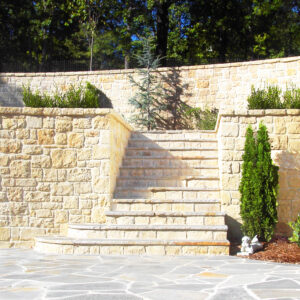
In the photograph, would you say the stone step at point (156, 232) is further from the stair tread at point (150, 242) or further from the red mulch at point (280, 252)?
the red mulch at point (280, 252)

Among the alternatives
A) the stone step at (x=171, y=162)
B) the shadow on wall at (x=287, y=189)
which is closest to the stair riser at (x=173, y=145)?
the stone step at (x=171, y=162)

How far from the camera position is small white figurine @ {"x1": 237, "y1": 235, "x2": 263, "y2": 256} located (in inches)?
199

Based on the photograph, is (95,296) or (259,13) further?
(259,13)

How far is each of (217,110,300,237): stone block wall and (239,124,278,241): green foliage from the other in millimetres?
374

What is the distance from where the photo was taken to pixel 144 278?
142 inches

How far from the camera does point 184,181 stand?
6.61 metres

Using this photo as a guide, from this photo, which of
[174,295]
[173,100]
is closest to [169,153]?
[174,295]

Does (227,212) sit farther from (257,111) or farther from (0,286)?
(0,286)

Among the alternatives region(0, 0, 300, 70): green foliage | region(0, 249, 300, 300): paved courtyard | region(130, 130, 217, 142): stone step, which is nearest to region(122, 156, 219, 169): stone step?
region(130, 130, 217, 142): stone step

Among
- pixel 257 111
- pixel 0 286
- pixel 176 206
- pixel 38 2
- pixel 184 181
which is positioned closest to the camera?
pixel 0 286

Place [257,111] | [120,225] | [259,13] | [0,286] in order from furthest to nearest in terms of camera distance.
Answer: [259,13]
[257,111]
[120,225]
[0,286]

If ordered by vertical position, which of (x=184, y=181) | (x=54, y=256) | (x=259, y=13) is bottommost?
(x=54, y=256)

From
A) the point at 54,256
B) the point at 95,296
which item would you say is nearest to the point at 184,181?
the point at 54,256

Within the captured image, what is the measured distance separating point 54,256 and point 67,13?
60.7 feet
